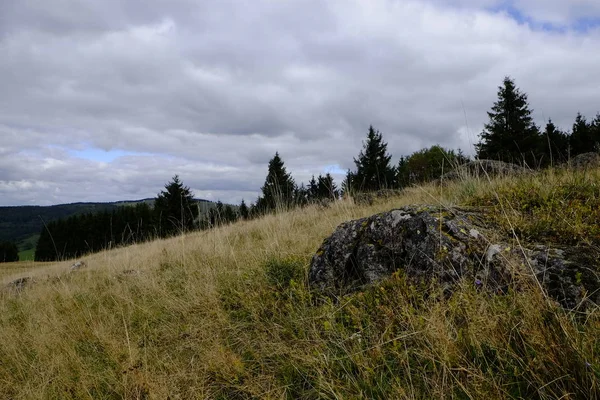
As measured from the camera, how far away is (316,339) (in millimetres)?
2287

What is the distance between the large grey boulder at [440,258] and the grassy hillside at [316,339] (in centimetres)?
17

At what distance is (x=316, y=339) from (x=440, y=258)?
41.1 inches

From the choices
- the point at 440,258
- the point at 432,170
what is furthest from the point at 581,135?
the point at 440,258

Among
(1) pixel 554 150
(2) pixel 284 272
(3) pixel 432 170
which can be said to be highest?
(1) pixel 554 150

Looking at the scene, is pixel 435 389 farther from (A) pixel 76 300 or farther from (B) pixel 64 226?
(B) pixel 64 226

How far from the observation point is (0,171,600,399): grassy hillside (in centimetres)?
156

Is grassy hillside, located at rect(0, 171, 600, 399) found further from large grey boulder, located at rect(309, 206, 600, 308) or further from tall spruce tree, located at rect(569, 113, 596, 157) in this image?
tall spruce tree, located at rect(569, 113, 596, 157)

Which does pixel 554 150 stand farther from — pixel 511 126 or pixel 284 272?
pixel 284 272

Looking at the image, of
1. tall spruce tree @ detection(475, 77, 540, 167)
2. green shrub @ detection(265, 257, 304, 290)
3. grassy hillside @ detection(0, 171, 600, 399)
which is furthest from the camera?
tall spruce tree @ detection(475, 77, 540, 167)

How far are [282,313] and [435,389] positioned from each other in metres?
1.54

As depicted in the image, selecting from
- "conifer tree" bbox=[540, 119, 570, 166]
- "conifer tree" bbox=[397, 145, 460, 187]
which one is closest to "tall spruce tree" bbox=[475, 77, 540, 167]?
"conifer tree" bbox=[540, 119, 570, 166]

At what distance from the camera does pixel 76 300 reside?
185 inches

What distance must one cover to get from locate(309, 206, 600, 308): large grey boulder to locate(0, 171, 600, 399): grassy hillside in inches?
6.6

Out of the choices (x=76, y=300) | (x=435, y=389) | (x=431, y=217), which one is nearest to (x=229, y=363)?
(x=435, y=389)
